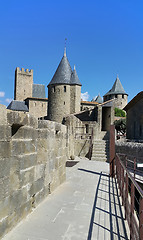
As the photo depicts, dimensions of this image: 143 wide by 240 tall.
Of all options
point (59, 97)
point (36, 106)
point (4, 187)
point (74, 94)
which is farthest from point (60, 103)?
point (4, 187)

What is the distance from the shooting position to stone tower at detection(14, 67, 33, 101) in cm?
4950

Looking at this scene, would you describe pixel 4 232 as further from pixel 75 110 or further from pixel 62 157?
pixel 75 110

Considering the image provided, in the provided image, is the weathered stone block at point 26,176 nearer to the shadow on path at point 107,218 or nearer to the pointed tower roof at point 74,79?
the shadow on path at point 107,218

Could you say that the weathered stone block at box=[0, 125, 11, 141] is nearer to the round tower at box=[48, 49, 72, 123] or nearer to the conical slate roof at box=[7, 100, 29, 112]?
the round tower at box=[48, 49, 72, 123]

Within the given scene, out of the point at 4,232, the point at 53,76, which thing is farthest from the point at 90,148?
the point at 53,76

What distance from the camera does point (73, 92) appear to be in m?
30.4

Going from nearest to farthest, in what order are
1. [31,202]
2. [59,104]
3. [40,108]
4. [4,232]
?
[4,232]
[31,202]
[59,104]
[40,108]

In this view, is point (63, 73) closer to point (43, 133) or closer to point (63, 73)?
point (63, 73)

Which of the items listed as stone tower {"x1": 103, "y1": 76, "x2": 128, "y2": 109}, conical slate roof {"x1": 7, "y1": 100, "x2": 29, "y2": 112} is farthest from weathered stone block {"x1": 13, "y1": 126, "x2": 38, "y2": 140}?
stone tower {"x1": 103, "y1": 76, "x2": 128, "y2": 109}

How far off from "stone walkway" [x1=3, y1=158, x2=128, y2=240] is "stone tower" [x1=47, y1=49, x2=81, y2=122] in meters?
25.6

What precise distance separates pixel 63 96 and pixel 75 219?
27480 millimetres

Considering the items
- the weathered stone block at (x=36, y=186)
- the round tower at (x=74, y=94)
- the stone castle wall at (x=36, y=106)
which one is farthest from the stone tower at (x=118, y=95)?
the weathered stone block at (x=36, y=186)

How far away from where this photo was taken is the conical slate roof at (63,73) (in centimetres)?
3039

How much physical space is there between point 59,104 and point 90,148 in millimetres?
17103
